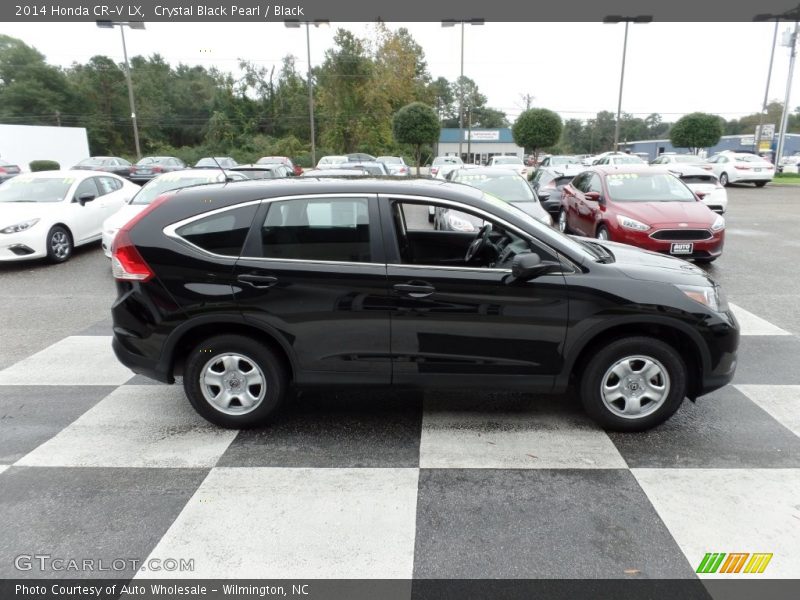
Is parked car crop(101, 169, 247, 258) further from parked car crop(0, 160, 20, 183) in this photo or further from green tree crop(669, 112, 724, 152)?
green tree crop(669, 112, 724, 152)

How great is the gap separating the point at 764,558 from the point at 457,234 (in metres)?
3.32

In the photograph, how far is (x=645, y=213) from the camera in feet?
28.2

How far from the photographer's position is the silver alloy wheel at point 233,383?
3.89 metres

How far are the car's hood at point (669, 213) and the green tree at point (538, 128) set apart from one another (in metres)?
31.4

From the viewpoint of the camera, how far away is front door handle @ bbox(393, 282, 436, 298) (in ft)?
12.1

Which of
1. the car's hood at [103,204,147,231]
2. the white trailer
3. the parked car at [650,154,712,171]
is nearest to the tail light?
the car's hood at [103,204,147,231]

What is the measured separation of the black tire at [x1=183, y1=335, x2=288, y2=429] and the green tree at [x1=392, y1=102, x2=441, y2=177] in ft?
105

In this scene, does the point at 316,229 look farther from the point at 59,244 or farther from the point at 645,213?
the point at 59,244

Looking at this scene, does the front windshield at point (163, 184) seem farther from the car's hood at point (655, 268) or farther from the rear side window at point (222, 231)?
the car's hood at point (655, 268)

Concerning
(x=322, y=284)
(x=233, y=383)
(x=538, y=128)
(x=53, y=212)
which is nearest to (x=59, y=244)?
(x=53, y=212)

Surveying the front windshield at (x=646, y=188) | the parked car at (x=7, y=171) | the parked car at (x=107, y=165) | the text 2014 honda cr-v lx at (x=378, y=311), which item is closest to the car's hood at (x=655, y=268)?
the text 2014 honda cr-v lx at (x=378, y=311)

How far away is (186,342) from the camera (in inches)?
155

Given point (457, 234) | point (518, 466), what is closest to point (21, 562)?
point (518, 466)

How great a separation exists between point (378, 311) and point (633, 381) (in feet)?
6.00
